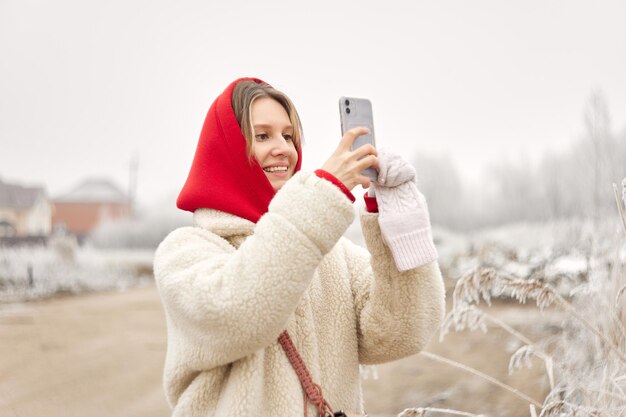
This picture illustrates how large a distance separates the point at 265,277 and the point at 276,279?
0.02 m

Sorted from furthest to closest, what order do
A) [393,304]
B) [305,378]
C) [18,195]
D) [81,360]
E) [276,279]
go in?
[18,195] < [81,360] < [393,304] < [305,378] < [276,279]

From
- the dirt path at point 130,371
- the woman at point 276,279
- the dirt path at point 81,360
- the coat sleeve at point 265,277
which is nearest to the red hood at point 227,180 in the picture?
the woman at point 276,279

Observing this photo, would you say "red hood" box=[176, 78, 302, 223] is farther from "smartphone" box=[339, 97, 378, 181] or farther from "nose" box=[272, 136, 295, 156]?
"smartphone" box=[339, 97, 378, 181]

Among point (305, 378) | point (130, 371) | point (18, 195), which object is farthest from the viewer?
point (18, 195)

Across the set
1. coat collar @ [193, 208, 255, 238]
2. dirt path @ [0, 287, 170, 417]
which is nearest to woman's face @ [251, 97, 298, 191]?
coat collar @ [193, 208, 255, 238]

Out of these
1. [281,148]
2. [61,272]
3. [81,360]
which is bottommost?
[61,272]

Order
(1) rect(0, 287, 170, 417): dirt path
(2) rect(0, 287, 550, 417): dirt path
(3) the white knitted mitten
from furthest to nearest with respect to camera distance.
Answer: (1) rect(0, 287, 170, 417): dirt path, (2) rect(0, 287, 550, 417): dirt path, (3) the white knitted mitten

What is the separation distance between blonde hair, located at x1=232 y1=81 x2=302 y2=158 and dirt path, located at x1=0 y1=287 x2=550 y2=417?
5.59 ft

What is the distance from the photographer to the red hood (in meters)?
1.15

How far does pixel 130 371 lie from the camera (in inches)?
155

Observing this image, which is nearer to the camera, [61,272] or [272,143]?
[272,143]

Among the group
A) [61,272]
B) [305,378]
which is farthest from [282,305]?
[61,272]

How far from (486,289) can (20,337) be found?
4.36 m

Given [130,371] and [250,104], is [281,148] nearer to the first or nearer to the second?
[250,104]
